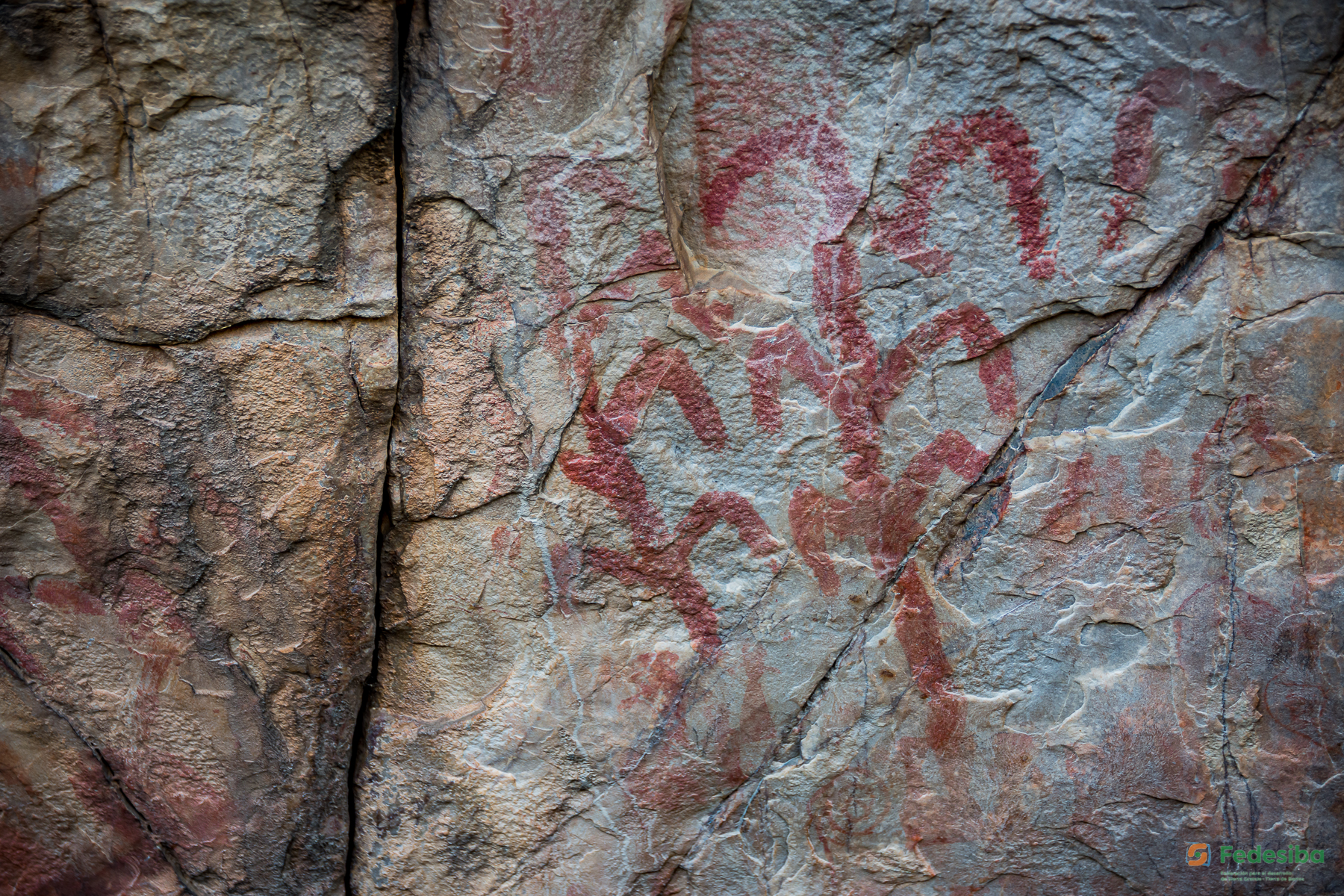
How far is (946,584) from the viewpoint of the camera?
130 centimetres

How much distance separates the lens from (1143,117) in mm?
1163

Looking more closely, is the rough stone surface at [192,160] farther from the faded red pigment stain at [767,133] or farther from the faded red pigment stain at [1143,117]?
the faded red pigment stain at [1143,117]

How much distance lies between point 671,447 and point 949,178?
0.59 m

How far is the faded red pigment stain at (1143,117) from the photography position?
1144mm

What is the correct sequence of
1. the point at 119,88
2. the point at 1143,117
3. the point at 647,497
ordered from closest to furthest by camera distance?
1. the point at 119,88
2. the point at 1143,117
3. the point at 647,497

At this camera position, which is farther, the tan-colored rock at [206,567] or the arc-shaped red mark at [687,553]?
the arc-shaped red mark at [687,553]

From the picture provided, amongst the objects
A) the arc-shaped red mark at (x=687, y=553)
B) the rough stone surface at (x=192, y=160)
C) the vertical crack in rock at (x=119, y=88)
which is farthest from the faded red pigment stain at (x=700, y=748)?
the vertical crack in rock at (x=119, y=88)

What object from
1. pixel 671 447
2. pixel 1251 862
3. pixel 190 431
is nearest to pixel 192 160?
pixel 190 431

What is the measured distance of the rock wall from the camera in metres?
1.13

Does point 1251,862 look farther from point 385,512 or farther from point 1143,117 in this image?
point 385,512

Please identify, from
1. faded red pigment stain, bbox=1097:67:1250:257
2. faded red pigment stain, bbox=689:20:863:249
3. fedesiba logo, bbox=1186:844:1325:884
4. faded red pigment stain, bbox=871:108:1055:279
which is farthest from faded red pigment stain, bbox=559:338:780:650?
fedesiba logo, bbox=1186:844:1325:884

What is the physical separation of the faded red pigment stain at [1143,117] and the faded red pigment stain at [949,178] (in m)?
0.10

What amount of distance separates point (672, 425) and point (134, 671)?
95 centimetres

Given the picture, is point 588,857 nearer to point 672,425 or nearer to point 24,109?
point 672,425
